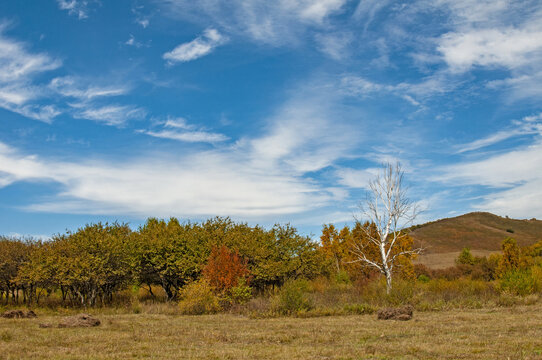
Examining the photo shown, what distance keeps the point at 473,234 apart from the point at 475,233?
136 cm

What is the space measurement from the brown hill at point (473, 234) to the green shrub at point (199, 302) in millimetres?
64315

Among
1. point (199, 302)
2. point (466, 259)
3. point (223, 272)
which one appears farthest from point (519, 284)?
point (466, 259)

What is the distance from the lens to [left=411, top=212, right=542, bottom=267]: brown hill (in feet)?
327

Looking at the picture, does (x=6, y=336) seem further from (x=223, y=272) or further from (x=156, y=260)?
(x=156, y=260)

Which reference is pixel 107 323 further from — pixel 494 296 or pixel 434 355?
pixel 494 296

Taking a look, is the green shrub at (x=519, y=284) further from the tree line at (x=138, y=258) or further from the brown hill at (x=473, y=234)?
the brown hill at (x=473, y=234)

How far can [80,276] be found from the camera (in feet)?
104

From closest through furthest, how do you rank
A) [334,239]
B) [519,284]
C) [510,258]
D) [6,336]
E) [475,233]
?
[6,336] → [519,284] → [510,258] → [334,239] → [475,233]

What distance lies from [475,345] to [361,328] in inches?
211

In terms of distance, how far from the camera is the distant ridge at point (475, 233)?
103588mm

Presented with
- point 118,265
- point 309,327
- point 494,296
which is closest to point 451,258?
point 494,296

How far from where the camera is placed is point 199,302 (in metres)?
26.9

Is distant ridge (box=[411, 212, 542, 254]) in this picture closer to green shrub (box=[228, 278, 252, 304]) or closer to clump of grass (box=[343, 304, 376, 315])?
green shrub (box=[228, 278, 252, 304])

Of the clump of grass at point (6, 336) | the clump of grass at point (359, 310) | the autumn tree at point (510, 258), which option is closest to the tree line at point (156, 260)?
the clump of grass at point (359, 310)
